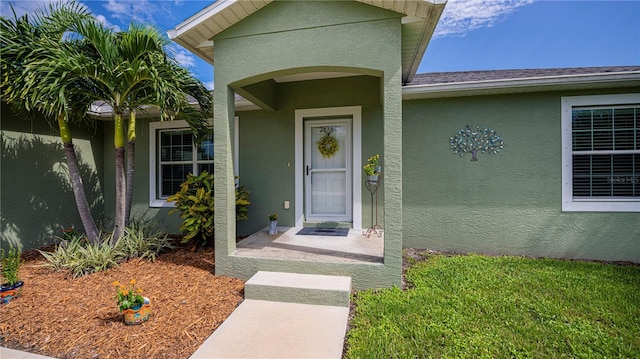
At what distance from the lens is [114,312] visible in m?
2.71

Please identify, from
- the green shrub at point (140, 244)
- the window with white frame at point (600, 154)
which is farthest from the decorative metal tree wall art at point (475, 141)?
the green shrub at point (140, 244)

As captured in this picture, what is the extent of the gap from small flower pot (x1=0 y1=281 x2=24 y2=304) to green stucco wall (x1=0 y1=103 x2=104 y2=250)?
102 inches

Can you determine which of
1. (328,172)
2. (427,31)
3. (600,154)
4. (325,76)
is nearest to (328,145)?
(328,172)

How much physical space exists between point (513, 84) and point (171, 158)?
702cm

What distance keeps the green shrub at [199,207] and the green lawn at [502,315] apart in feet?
9.64

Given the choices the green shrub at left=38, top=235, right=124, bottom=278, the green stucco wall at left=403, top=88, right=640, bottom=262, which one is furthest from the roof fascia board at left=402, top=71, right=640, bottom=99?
the green shrub at left=38, top=235, right=124, bottom=278

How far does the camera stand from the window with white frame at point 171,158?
591 cm

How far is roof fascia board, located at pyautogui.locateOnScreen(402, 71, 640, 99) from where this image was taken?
155 inches

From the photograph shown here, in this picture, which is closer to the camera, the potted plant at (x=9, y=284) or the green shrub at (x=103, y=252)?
the potted plant at (x=9, y=284)

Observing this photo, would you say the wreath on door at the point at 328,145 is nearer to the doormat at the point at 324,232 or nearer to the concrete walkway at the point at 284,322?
the doormat at the point at 324,232

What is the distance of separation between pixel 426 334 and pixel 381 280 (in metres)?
0.88

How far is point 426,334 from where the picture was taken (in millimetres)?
2312

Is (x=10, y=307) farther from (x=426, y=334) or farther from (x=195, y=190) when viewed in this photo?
(x=426, y=334)

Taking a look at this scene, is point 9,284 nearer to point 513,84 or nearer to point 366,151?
point 366,151
